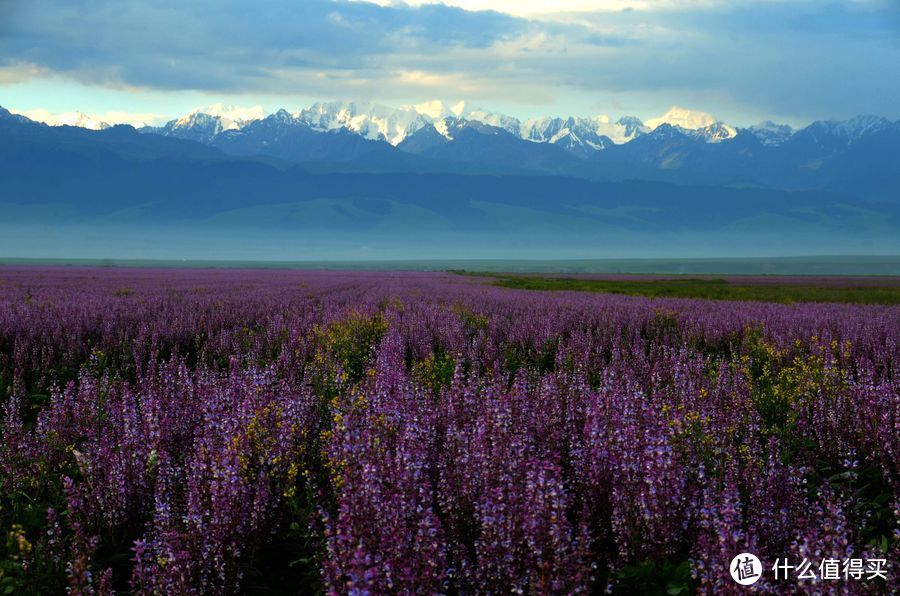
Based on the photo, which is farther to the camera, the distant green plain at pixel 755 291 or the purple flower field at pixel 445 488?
the distant green plain at pixel 755 291

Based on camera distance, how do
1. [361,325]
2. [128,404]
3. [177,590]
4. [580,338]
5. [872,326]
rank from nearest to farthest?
[177,590]
[128,404]
[580,338]
[872,326]
[361,325]

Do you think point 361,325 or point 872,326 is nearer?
point 872,326

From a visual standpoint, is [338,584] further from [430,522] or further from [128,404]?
[128,404]

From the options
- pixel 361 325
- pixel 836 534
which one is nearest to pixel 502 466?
pixel 836 534

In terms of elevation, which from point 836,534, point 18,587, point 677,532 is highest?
point 836,534

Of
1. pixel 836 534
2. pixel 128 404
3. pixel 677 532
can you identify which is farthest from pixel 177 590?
pixel 836 534

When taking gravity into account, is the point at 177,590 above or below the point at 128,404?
below

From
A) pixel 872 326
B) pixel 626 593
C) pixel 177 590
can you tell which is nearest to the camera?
pixel 177 590

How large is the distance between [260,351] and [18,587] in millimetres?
8808

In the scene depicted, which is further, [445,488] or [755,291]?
[755,291]

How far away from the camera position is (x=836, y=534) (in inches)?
137

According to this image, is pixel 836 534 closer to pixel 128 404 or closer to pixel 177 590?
pixel 177 590

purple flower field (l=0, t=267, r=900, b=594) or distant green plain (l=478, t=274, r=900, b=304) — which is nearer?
purple flower field (l=0, t=267, r=900, b=594)

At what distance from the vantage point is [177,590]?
3881 millimetres
